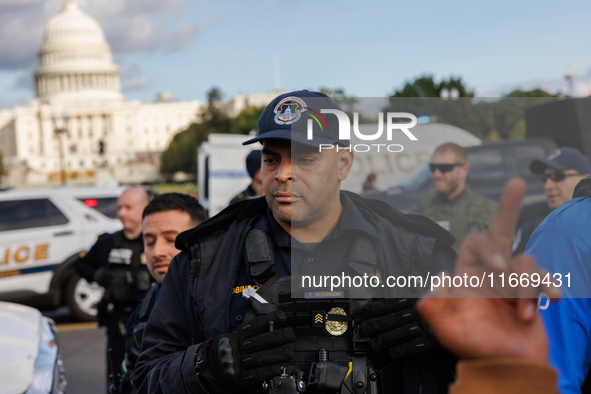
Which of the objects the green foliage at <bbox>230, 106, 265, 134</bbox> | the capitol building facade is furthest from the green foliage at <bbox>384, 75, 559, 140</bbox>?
the capitol building facade

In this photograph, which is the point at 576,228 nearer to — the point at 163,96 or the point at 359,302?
the point at 359,302

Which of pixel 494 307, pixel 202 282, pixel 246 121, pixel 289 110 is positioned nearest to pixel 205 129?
pixel 246 121

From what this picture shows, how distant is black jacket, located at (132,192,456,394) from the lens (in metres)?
1.76

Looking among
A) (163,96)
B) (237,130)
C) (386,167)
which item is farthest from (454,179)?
(163,96)

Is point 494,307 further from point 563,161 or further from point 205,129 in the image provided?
point 205,129

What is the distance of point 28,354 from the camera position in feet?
14.1

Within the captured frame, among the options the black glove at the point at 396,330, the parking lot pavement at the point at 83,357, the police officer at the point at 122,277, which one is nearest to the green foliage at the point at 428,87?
the black glove at the point at 396,330

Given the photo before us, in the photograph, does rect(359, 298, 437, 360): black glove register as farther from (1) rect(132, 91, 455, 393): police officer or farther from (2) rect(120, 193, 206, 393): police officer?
(2) rect(120, 193, 206, 393): police officer

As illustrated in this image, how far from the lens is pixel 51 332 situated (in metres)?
5.14

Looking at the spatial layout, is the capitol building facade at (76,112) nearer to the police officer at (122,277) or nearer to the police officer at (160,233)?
the police officer at (122,277)

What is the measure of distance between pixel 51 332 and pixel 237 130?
5772 cm

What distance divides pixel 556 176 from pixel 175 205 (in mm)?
2255

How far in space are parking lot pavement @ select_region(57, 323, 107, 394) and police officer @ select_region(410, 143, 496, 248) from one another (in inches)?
226

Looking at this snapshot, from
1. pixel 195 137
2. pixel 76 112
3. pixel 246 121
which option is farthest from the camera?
pixel 76 112
